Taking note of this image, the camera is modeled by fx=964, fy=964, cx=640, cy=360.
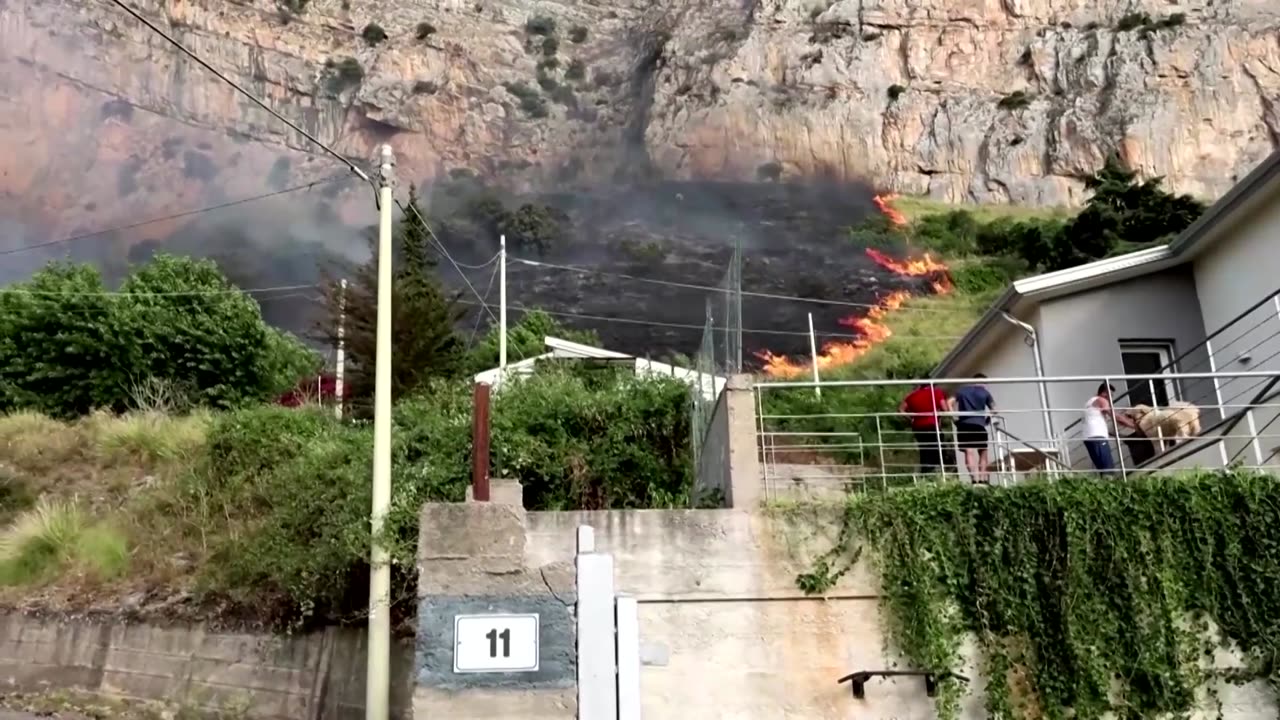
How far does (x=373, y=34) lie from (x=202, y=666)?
266ft

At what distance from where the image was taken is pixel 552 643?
16.1 feet

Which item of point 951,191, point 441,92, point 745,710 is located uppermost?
point 441,92

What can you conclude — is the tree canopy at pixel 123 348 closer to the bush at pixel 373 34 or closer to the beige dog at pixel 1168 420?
the beige dog at pixel 1168 420

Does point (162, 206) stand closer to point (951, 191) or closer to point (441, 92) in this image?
point (441, 92)

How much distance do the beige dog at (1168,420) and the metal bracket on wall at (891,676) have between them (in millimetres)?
4369

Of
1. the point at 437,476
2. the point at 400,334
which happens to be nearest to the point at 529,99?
the point at 400,334

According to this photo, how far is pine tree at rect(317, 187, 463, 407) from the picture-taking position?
75.8ft

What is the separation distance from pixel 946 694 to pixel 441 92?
82.0 m

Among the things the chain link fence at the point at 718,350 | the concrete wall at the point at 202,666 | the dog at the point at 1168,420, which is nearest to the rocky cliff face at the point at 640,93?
the dog at the point at 1168,420

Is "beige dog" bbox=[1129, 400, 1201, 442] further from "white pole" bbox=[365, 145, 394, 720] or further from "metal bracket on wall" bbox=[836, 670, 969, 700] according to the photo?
"white pole" bbox=[365, 145, 394, 720]

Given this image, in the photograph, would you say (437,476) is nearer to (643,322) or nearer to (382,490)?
(382,490)

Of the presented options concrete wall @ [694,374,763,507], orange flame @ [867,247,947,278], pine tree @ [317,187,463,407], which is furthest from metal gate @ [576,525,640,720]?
orange flame @ [867,247,947,278]

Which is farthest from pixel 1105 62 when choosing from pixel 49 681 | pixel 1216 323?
pixel 49 681

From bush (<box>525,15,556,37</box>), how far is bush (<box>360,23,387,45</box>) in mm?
14354
